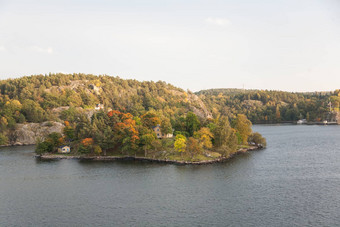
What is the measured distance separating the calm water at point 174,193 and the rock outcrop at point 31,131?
5923cm

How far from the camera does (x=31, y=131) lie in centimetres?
14450

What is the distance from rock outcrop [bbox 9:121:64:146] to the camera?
14195 cm

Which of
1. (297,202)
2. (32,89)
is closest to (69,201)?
(297,202)

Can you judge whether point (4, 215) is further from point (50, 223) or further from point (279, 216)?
point (279, 216)

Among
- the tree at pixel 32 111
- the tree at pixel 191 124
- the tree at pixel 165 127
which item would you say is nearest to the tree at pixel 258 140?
the tree at pixel 191 124

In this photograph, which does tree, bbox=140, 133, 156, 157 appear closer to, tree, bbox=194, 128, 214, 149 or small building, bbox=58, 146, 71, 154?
tree, bbox=194, 128, 214, 149

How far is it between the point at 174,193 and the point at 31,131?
116813 mm

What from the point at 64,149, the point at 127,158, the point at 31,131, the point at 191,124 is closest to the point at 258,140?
the point at 191,124

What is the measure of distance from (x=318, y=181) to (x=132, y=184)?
139ft

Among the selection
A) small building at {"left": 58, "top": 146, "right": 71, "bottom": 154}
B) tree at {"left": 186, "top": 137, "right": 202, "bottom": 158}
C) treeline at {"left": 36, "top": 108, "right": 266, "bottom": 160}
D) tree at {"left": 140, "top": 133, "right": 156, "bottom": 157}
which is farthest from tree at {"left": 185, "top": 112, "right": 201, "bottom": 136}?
small building at {"left": 58, "top": 146, "right": 71, "bottom": 154}

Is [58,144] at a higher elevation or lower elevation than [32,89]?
lower

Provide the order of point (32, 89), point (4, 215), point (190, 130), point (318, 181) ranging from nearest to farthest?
point (4, 215), point (318, 181), point (190, 130), point (32, 89)

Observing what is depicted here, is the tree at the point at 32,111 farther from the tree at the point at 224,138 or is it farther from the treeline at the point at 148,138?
the tree at the point at 224,138

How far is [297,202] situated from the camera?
4925 cm
